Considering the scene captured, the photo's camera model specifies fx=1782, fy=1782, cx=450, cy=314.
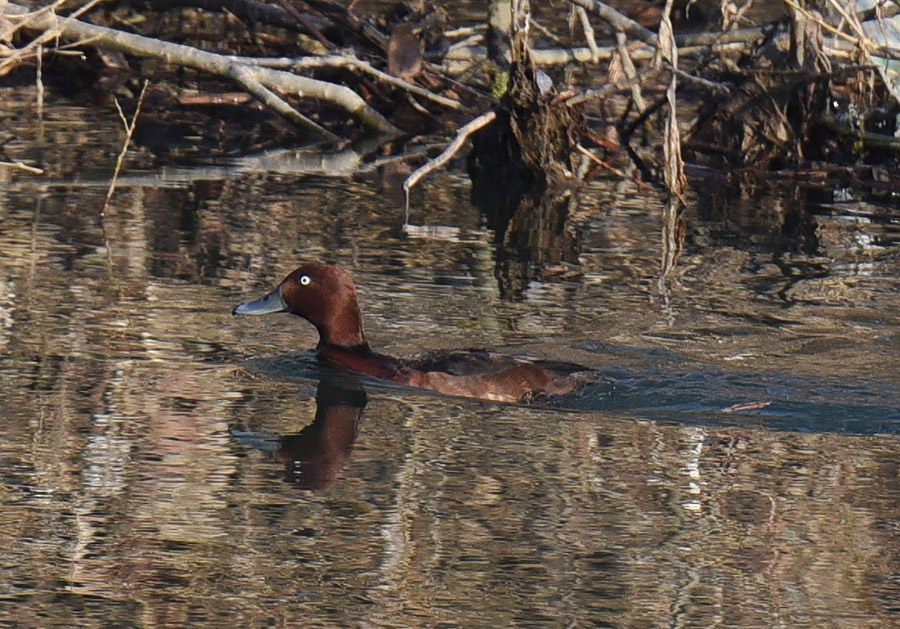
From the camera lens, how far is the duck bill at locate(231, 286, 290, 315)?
963 centimetres

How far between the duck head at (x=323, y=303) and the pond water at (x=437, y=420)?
0.79 ft

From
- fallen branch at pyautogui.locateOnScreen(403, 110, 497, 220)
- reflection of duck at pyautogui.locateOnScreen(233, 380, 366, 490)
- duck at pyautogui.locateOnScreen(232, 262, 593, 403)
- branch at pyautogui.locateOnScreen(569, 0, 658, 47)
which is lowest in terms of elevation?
reflection of duck at pyautogui.locateOnScreen(233, 380, 366, 490)

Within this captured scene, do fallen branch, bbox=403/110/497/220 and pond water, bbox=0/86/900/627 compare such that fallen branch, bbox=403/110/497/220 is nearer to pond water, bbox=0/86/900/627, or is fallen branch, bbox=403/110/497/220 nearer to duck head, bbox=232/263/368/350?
pond water, bbox=0/86/900/627

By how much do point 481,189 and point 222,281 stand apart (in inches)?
171

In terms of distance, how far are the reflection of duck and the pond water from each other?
2 centimetres

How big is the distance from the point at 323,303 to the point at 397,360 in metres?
0.62

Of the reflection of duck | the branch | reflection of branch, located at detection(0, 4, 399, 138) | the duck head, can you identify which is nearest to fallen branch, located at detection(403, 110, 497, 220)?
the branch

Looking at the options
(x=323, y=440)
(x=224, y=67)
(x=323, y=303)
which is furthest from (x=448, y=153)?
(x=323, y=440)

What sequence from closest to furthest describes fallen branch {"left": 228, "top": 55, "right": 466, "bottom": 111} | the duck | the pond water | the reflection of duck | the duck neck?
the pond water
the reflection of duck
the duck
the duck neck
fallen branch {"left": 228, "top": 55, "right": 466, "bottom": 111}

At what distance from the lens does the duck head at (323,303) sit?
9.52 meters

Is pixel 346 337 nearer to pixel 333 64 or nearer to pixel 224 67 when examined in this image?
pixel 224 67

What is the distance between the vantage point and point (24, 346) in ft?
30.6

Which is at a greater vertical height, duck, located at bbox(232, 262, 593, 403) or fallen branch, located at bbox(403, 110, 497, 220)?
fallen branch, located at bbox(403, 110, 497, 220)

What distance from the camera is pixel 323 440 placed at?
26.6 ft
